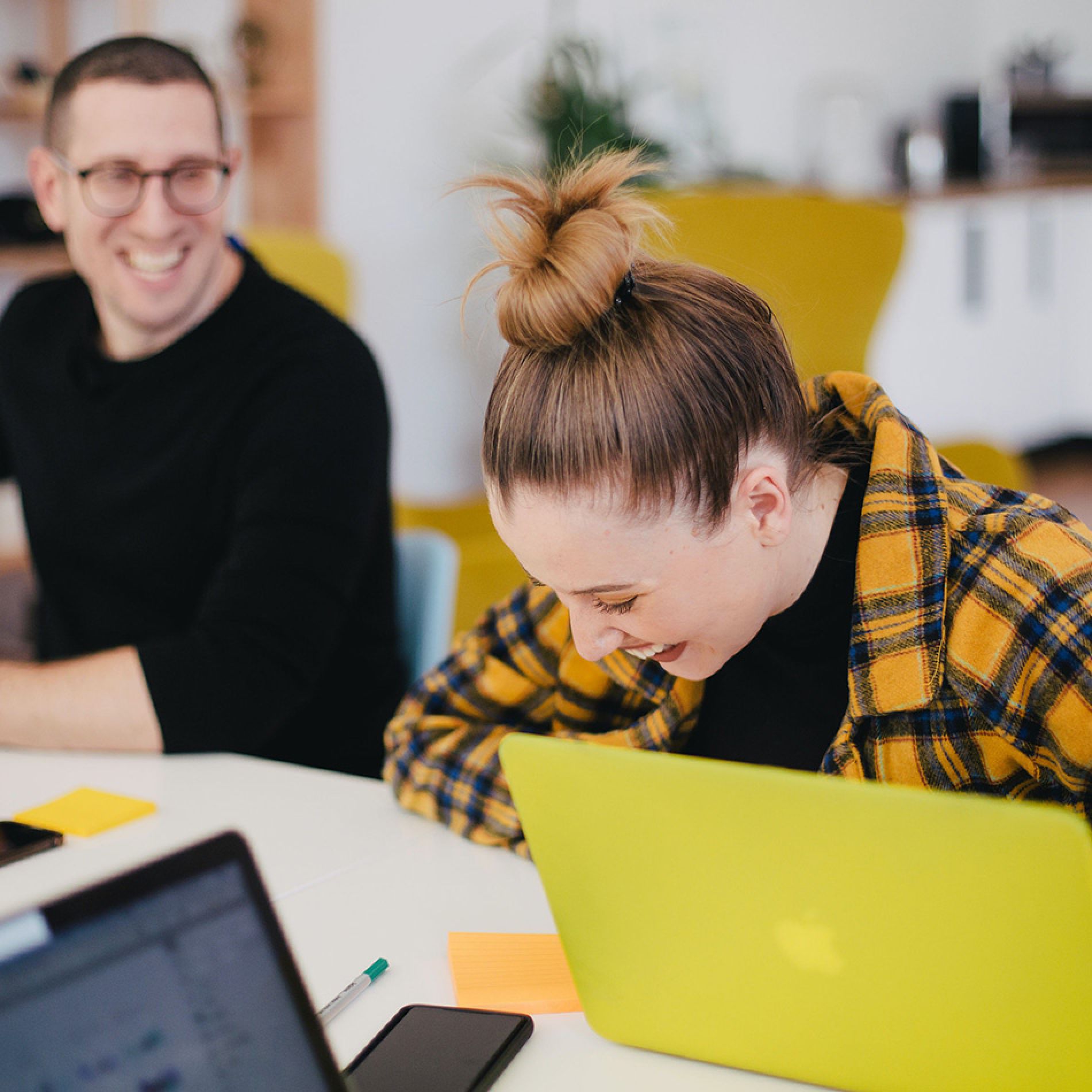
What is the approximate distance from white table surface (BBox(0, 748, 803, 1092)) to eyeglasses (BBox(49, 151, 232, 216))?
69 centimetres

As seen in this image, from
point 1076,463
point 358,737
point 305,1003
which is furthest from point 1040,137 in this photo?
point 305,1003

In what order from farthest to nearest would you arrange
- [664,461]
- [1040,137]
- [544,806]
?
[1040,137]
[664,461]
[544,806]

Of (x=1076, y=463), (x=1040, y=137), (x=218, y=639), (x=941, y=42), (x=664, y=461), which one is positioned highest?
(x=941, y=42)

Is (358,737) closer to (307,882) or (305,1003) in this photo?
(307,882)

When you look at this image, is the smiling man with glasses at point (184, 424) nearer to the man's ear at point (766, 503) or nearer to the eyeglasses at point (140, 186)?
the eyeglasses at point (140, 186)

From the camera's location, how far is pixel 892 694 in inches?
36.0

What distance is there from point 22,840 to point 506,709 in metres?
0.42

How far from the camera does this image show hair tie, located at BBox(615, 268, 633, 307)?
88 centimetres

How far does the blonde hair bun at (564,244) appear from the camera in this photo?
0.85m

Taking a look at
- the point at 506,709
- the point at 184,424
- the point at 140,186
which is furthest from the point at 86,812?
the point at 140,186

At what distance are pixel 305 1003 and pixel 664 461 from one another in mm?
434

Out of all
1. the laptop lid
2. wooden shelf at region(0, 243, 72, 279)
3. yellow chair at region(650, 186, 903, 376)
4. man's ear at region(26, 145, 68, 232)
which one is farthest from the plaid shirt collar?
wooden shelf at region(0, 243, 72, 279)

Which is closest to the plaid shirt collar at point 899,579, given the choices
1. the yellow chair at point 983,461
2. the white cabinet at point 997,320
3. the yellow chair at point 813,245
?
the yellow chair at point 983,461

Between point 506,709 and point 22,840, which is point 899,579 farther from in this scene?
point 22,840
